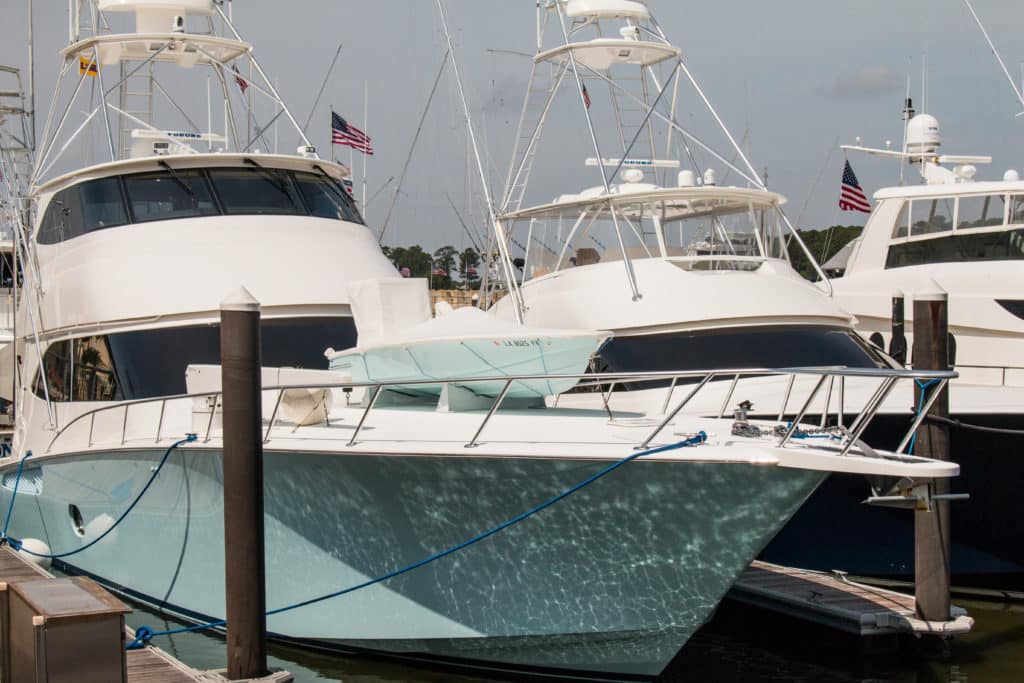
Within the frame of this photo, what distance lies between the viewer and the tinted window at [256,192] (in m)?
12.0

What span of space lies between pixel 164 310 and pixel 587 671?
5.13m

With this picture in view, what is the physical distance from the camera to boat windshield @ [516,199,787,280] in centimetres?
1398

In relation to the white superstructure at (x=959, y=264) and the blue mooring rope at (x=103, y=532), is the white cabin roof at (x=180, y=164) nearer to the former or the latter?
the blue mooring rope at (x=103, y=532)

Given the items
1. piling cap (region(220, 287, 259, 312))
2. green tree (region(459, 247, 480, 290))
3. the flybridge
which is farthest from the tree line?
piling cap (region(220, 287, 259, 312))

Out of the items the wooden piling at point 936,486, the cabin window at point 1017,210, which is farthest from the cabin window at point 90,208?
the cabin window at point 1017,210

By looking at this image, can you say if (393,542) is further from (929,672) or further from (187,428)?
(929,672)

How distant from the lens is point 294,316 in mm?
11445

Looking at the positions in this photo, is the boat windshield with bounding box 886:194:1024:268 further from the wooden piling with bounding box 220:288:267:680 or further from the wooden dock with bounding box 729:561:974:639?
the wooden piling with bounding box 220:288:267:680

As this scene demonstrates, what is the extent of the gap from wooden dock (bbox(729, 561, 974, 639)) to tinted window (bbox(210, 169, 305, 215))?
18.8 ft

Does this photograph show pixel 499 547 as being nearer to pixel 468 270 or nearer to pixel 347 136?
pixel 347 136

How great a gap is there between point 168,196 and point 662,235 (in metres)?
5.45

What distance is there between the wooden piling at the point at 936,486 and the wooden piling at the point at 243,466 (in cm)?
534

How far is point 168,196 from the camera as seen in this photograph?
11.9m

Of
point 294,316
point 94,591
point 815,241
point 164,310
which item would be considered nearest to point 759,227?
point 294,316
